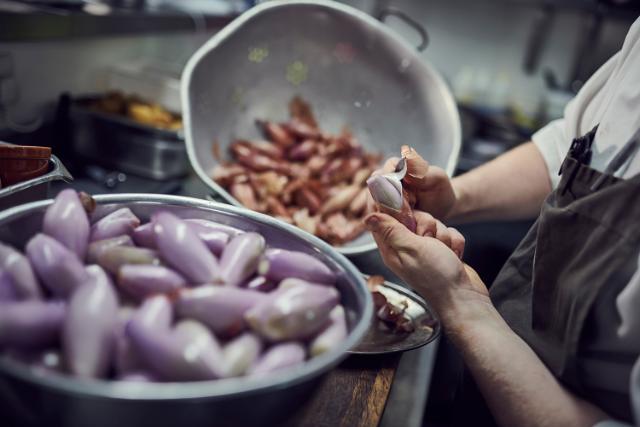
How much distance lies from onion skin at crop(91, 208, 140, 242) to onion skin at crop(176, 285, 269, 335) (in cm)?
14

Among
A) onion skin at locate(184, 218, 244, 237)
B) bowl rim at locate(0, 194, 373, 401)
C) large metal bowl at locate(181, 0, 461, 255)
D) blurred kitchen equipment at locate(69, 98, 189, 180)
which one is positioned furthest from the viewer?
blurred kitchen equipment at locate(69, 98, 189, 180)

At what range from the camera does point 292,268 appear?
1.86 ft

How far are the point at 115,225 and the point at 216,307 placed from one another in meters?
0.18

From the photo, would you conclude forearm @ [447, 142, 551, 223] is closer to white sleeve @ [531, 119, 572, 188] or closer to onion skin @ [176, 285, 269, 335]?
white sleeve @ [531, 119, 572, 188]

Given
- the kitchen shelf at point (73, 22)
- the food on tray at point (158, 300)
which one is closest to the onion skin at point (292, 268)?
the food on tray at point (158, 300)

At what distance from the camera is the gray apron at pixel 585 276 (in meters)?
0.66

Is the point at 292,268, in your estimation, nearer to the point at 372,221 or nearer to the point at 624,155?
the point at 372,221

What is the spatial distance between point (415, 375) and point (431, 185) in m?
0.67

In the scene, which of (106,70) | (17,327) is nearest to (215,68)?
(106,70)

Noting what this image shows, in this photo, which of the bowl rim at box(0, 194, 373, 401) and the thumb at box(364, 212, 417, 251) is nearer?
the bowl rim at box(0, 194, 373, 401)

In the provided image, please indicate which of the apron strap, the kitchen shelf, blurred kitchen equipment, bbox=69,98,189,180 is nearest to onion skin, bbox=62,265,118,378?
the apron strap

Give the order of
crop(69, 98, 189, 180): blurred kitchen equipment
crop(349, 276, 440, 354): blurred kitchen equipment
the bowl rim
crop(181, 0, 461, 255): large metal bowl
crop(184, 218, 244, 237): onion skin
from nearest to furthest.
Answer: the bowl rim
crop(184, 218, 244, 237): onion skin
crop(349, 276, 440, 354): blurred kitchen equipment
crop(181, 0, 461, 255): large metal bowl
crop(69, 98, 189, 180): blurred kitchen equipment

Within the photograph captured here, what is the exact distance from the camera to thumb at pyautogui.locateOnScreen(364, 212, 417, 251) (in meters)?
0.75

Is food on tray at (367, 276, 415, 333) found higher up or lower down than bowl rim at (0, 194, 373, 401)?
lower down
